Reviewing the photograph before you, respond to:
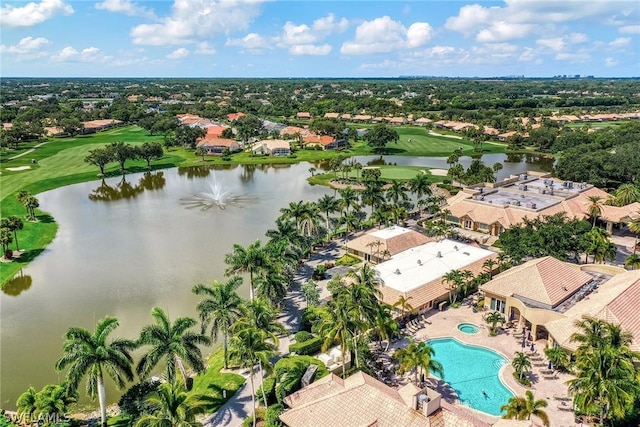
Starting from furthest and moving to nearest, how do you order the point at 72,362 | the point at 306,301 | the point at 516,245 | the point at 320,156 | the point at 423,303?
the point at 320,156 → the point at 516,245 → the point at 306,301 → the point at 423,303 → the point at 72,362

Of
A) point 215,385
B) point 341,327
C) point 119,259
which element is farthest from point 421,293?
point 119,259

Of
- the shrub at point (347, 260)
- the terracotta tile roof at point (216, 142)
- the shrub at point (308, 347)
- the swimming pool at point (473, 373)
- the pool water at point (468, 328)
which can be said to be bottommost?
the swimming pool at point (473, 373)

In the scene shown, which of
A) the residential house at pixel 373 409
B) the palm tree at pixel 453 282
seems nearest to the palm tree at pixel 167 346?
the residential house at pixel 373 409

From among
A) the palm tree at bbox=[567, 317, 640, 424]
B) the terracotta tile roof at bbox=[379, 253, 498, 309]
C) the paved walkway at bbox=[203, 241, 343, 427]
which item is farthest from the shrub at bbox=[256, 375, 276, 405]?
the palm tree at bbox=[567, 317, 640, 424]

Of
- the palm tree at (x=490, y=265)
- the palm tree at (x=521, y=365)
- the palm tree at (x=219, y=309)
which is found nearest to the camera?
the palm tree at (x=521, y=365)

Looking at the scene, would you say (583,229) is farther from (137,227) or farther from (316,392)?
(137,227)

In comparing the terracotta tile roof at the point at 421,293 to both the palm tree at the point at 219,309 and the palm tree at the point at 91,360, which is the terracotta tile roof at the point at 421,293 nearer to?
the palm tree at the point at 219,309

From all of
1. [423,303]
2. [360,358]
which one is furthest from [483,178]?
[360,358]
